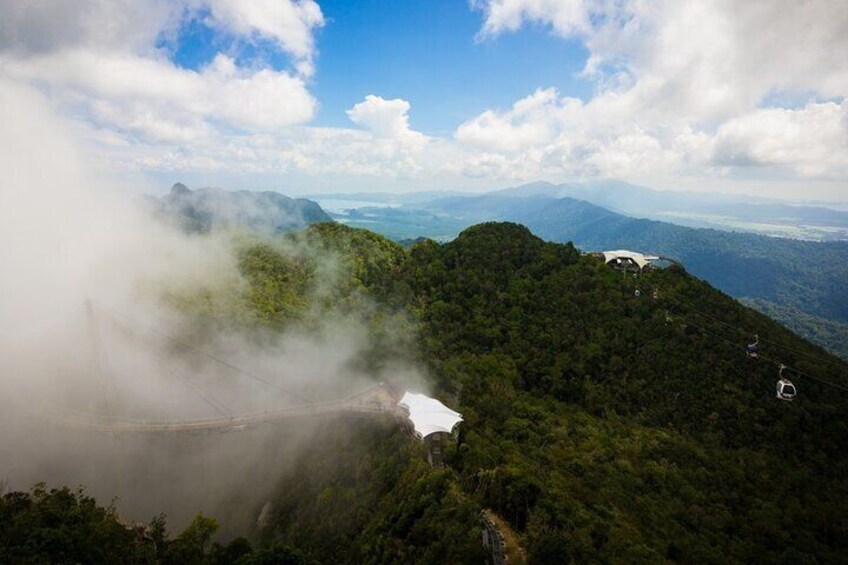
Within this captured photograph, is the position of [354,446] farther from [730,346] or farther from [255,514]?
[730,346]

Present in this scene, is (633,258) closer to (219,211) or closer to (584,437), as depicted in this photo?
(584,437)

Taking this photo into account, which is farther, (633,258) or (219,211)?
(219,211)

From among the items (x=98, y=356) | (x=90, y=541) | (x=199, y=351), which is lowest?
(x=90, y=541)

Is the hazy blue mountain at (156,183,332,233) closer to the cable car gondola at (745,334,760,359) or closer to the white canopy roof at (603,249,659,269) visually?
the white canopy roof at (603,249,659,269)

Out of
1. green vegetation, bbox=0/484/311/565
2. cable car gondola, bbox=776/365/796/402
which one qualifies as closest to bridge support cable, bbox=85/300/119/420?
green vegetation, bbox=0/484/311/565

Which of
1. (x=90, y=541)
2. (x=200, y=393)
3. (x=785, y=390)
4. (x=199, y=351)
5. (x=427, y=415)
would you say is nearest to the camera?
Answer: (x=90, y=541)

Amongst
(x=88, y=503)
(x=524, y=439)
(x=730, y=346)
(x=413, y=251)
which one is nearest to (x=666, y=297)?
(x=730, y=346)

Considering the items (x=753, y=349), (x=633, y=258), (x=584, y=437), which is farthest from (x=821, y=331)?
(x=584, y=437)
